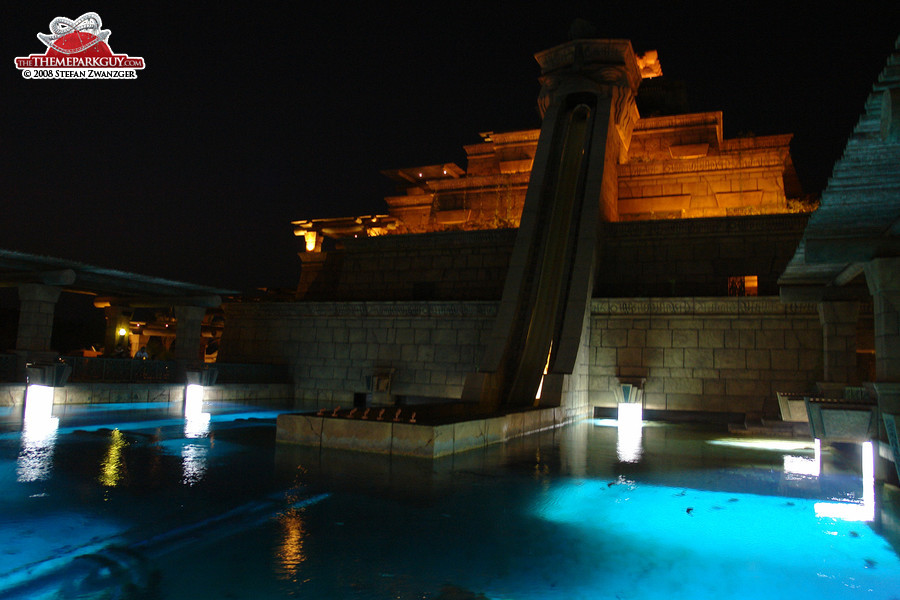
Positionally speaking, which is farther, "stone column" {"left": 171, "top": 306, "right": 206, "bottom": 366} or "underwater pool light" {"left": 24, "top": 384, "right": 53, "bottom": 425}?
"stone column" {"left": 171, "top": 306, "right": 206, "bottom": 366}

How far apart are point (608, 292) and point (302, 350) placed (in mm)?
10512

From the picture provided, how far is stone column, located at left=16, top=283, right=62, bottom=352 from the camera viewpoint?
1547 cm

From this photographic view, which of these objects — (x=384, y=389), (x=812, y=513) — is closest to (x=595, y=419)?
(x=384, y=389)

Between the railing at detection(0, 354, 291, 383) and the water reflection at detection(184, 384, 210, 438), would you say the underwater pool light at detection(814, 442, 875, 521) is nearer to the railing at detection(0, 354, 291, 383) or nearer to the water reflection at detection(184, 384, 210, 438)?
the water reflection at detection(184, 384, 210, 438)

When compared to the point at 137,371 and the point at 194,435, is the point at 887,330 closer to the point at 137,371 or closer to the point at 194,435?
the point at 194,435

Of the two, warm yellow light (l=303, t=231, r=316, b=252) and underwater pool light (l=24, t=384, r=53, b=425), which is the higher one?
warm yellow light (l=303, t=231, r=316, b=252)

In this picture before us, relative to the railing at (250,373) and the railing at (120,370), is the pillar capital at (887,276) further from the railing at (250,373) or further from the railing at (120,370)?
the railing at (120,370)

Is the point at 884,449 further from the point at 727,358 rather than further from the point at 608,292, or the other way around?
the point at 608,292

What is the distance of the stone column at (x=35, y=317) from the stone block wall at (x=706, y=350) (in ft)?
47.9

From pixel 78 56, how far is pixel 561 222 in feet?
52.6

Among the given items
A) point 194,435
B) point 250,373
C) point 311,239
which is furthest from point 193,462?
point 311,239

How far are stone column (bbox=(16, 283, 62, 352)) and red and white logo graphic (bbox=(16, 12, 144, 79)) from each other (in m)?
7.08

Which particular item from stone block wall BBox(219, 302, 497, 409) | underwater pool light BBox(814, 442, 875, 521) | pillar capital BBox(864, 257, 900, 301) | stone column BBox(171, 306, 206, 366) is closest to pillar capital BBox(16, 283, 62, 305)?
stone column BBox(171, 306, 206, 366)

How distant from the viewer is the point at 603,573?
4562 millimetres
